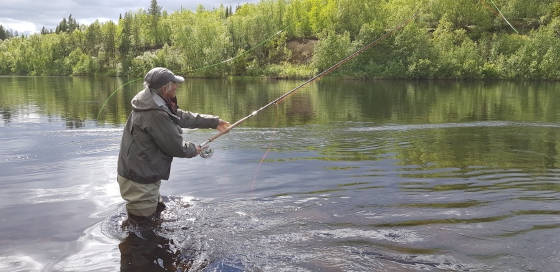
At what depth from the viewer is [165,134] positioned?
656cm

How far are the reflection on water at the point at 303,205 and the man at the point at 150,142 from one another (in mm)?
836

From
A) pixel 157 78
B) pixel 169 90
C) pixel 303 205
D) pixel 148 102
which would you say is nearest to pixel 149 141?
pixel 148 102

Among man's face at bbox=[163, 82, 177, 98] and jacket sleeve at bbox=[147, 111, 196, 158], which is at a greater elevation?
man's face at bbox=[163, 82, 177, 98]

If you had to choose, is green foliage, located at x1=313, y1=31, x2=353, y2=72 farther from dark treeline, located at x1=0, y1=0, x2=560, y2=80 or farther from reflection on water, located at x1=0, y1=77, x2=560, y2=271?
reflection on water, located at x1=0, y1=77, x2=560, y2=271

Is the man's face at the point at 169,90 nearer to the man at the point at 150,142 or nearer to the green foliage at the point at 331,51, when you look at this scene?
the man at the point at 150,142

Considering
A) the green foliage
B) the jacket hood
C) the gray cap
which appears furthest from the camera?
the green foliage

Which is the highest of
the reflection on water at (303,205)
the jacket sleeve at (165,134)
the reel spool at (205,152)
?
the jacket sleeve at (165,134)

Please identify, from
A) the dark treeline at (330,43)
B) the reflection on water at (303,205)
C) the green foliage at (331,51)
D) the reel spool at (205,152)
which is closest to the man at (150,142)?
the reel spool at (205,152)

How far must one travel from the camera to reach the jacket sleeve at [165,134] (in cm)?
651

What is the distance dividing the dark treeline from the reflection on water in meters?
44.3

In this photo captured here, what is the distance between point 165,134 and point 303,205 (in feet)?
11.5

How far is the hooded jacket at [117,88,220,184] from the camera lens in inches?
257

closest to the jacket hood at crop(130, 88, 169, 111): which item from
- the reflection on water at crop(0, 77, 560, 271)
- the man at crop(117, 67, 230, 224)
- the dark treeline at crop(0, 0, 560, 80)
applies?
the man at crop(117, 67, 230, 224)

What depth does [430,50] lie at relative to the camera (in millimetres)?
81000
